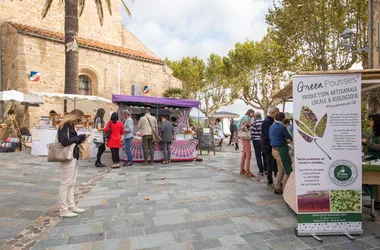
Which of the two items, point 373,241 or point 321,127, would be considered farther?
point 321,127

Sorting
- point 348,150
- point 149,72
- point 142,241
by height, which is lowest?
point 142,241

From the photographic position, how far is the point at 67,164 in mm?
3662

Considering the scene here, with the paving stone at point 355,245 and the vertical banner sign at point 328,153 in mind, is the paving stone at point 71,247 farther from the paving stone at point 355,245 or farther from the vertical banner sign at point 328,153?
the paving stone at point 355,245

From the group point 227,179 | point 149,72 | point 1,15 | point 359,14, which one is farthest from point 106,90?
point 359,14

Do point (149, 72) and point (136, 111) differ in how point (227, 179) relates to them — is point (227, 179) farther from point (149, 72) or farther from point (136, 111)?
point (149, 72)

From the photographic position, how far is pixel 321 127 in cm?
308

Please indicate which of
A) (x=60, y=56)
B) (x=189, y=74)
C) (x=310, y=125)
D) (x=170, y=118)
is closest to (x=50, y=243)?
(x=310, y=125)

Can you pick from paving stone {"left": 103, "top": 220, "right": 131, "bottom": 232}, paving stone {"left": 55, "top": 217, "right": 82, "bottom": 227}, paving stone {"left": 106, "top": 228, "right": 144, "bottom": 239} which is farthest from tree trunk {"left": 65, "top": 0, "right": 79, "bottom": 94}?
paving stone {"left": 106, "top": 228, "right": 144, "bottom": 239}

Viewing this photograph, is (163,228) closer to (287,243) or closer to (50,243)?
(50,243)

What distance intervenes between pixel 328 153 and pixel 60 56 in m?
16.0

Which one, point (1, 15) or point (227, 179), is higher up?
point (1, 15)

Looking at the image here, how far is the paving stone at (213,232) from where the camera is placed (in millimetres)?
3017

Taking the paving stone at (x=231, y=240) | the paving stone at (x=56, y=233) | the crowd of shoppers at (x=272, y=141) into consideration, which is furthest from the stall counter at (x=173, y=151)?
the paving stone at (x=231, y=240)

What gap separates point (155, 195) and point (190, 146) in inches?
184
